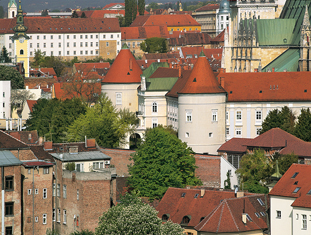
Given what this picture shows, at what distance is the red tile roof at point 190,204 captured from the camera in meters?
61.3

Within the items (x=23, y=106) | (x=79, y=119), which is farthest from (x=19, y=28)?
(x=79, y=119)

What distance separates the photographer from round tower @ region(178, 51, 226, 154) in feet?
289

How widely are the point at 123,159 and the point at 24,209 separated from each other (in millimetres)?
17461

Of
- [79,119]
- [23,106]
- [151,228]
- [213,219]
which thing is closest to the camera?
[151,228]

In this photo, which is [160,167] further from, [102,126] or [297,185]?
[102,126]

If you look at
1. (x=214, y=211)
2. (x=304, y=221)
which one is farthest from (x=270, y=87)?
(x=304, y=221)

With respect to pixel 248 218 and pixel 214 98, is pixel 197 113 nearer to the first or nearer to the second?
pixel 214 98

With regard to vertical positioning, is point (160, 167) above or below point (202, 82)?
below

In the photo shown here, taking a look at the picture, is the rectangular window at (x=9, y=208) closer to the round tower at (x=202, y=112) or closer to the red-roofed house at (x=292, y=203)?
the red-roofed house at (x=292, y=203)

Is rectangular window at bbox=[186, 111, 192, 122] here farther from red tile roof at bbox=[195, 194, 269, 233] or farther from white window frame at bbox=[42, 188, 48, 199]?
red tile roof at bbox=[195, 194, 269, 233]

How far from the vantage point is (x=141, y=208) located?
181 feet

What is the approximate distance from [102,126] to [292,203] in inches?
1193

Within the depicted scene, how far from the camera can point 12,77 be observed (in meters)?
128

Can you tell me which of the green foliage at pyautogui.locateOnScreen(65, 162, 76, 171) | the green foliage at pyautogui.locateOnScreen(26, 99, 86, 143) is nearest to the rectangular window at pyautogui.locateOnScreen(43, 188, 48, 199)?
the green foliage at pyautogui.locateOnScreen(65, 162, 76, 171)
